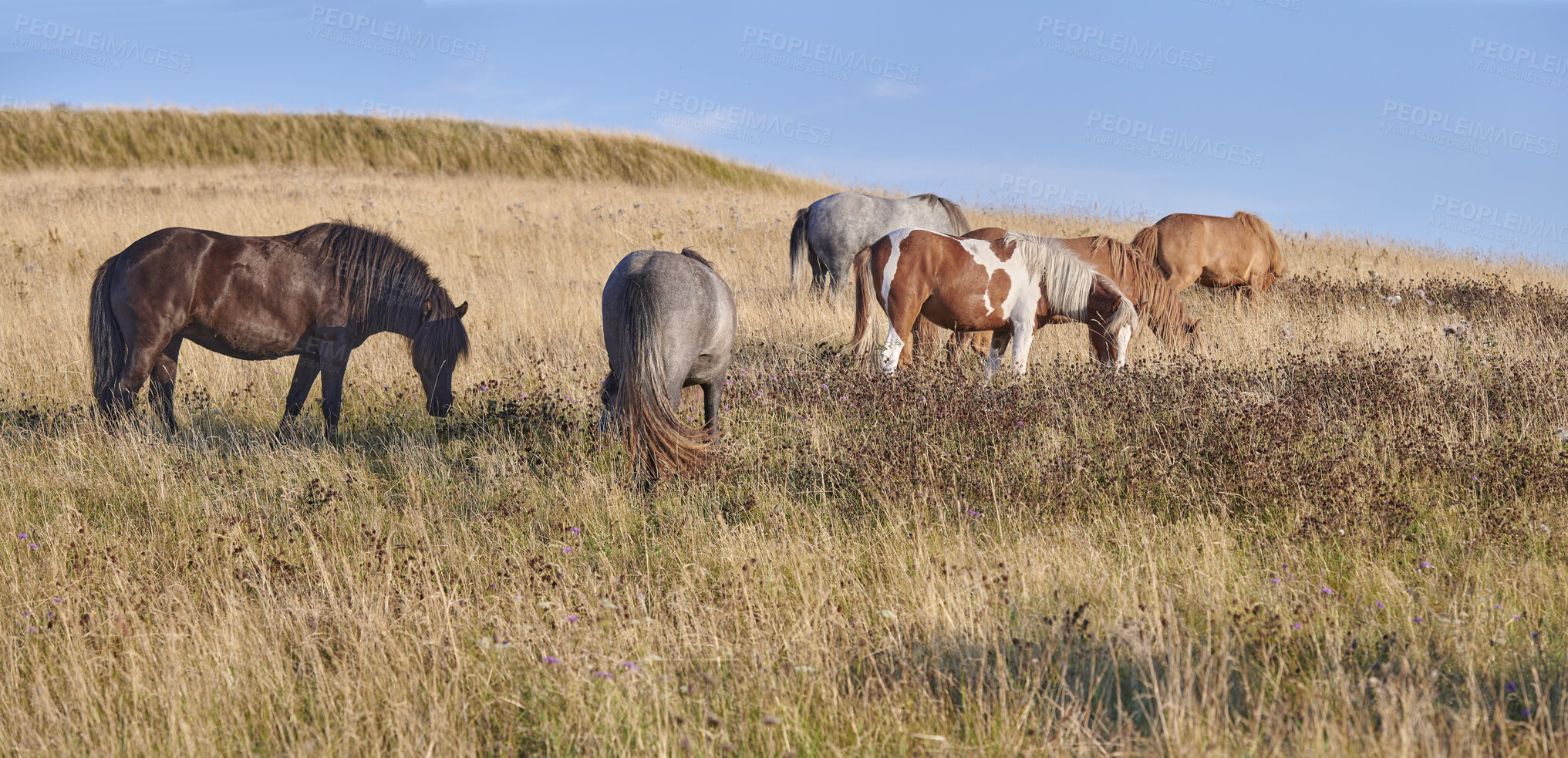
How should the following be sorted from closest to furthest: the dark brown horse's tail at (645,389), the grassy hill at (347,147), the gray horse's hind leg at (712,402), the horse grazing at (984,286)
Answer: the dark brown horse's tail at (645,389)
the gray horse's hind leg at (712,402)
the horse grazing at (984,286)
the grassy hill at (347,147)

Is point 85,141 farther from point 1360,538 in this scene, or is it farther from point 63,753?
point 1360,538

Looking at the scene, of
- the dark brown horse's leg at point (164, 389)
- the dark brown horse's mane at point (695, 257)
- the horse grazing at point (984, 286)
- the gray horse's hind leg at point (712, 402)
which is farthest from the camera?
the horse grazing at point (984, 286)

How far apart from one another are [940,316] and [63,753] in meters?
6.16

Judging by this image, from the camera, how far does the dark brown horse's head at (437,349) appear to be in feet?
21.9

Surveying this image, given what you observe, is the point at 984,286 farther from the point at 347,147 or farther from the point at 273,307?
the point at 347,147

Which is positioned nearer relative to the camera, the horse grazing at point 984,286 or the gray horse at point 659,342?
the gray horse at point 659,342

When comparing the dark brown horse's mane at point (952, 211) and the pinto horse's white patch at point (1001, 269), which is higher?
the dark brown horse's mane at point (952, 211)

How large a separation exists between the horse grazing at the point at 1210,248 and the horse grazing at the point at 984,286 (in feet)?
11.4

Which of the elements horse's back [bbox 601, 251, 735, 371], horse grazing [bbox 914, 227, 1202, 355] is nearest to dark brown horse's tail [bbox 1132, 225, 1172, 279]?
horse grazing [bbox 914, 227, 1202, 355]

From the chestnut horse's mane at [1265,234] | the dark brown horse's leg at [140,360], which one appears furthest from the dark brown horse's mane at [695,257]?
the chestnut horse's mane at [1265,234]

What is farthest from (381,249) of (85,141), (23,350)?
(85,141)

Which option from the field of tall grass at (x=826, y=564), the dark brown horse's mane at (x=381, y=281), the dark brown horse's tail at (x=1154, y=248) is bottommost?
the field of tall grass at (x=826, y=564)

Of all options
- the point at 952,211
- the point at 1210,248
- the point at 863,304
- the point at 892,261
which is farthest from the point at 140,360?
the point at 1210,248

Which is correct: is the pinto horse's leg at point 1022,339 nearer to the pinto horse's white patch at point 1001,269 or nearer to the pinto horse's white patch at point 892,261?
the pinto horse's white patch at point 1001,269
